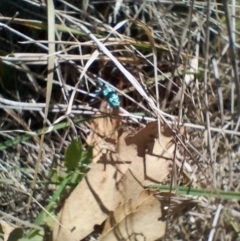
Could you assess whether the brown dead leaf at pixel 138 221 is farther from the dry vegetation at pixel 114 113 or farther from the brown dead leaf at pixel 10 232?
the brown dead leaf at pixel 10 232

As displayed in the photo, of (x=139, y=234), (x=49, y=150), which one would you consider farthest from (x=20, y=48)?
(x=139, y=234)

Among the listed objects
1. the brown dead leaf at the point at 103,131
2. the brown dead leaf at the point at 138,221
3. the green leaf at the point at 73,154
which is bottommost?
the brown dead leaf at the point at 138,221

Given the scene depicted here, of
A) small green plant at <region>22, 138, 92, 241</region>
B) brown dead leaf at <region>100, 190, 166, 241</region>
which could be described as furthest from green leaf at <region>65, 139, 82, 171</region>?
brown dead leaf at <region>100, 190, 166, 241</region>

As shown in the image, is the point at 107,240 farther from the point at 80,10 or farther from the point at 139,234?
the point at 80,10

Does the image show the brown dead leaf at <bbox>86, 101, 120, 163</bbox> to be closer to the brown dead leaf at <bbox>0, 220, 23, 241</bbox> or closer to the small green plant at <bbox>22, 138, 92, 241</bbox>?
the small green plant at <bbox>22, 138, 92, 241</bbox>

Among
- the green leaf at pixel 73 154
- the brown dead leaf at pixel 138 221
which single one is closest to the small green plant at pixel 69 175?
the green leaf at pixel 73 154

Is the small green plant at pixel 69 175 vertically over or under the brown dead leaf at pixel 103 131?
under

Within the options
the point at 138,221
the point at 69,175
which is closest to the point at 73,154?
the point at 69,175
